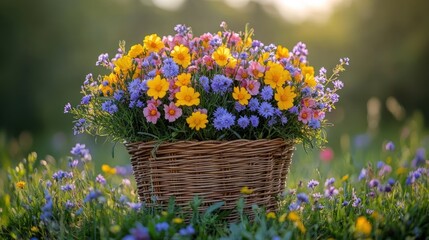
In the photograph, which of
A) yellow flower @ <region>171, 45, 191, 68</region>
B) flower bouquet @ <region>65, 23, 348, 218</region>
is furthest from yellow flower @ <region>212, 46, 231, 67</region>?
yellow flower @ <region>171, 45, 191, 68</region>

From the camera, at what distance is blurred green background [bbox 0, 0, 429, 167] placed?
34.0 feet

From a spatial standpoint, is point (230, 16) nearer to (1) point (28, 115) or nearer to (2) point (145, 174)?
(1) point (28, 115)

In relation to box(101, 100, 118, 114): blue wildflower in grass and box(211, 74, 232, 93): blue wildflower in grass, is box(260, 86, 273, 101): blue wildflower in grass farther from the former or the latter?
box(101, 100, 118, 114): blue wildflower in grass

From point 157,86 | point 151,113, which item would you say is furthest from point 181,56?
point 151,113

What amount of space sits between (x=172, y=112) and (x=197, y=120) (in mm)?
117

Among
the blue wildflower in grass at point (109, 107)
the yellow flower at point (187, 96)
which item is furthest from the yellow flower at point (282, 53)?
the blue wildflower in grass at point (109, 107)

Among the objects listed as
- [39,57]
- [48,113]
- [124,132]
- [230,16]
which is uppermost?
[230,16]

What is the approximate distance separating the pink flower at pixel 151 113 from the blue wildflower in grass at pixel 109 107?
0.56 ft

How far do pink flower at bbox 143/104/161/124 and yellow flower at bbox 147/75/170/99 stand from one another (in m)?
0.05

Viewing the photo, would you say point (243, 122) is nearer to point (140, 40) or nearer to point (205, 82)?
point (205, 82)

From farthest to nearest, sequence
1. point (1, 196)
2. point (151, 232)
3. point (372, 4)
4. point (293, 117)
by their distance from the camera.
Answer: point (372, 4), point (1, 196), point (293, 117), point (151, 232)

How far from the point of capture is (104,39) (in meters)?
10.9

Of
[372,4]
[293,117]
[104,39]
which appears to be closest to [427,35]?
[372,4]

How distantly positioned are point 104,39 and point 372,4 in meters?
5.07
